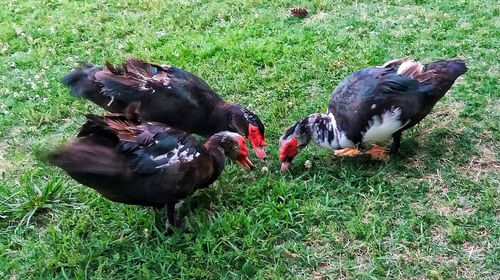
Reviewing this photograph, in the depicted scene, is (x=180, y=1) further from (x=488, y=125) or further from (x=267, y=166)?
(x=488, y=125)

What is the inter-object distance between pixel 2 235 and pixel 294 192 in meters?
2.13

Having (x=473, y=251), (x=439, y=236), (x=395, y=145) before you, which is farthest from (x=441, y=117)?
(x=473, y=251)

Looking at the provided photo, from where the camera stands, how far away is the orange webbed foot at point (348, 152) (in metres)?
4.79

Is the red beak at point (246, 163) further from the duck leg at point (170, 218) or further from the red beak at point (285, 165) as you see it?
the duck leg at point (170, 218)

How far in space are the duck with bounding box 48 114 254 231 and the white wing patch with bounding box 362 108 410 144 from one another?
4.16 ft

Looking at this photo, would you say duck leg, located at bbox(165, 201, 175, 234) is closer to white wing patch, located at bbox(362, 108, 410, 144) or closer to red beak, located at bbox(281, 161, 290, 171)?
red beak, located at bbox(281, 161, 290, 171)

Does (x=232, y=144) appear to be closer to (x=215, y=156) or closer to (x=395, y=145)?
(x=215, y=156)

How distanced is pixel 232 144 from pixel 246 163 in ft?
0.82

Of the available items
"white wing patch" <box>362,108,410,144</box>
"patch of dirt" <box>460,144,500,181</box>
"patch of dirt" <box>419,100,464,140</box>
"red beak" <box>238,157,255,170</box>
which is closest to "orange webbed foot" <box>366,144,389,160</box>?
"white wing patch" <box>362,108,410,144</box>

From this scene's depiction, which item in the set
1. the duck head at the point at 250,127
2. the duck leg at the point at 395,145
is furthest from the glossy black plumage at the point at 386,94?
the duck head at the point at 250,127

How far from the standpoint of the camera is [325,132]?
15.3 feet

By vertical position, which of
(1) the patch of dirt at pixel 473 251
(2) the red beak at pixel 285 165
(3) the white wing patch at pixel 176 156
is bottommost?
(2) the red beak at pixel 285 165

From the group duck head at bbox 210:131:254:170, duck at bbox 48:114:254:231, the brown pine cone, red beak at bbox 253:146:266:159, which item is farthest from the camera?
the brown pine cone

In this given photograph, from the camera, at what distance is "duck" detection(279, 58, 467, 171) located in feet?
14.7
